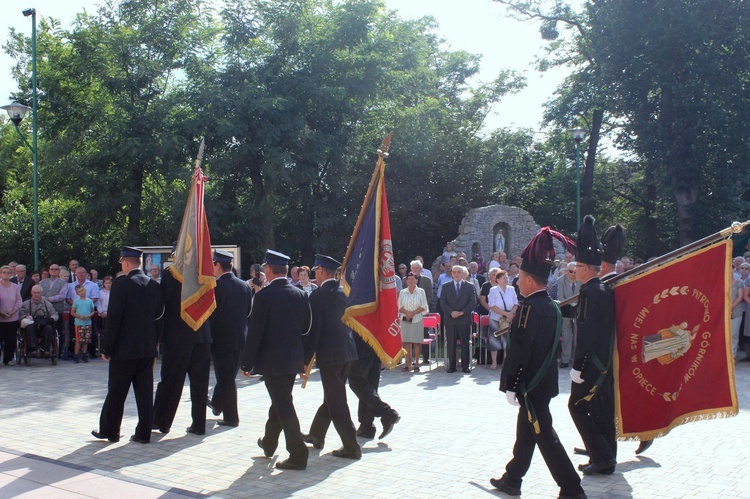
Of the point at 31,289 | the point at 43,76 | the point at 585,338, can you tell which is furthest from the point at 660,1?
the point at 585,338

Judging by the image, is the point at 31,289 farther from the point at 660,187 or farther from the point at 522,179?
the point at 522,179

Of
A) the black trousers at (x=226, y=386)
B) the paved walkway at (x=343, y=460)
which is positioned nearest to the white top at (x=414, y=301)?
the paved walkway at (x=343, y=460)

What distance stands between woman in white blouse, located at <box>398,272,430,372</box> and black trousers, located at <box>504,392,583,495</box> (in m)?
7.38

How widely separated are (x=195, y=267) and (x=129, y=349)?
1185 mm

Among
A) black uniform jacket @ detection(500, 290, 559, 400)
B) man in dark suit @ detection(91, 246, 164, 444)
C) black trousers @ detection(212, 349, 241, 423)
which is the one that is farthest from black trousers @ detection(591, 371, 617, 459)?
man in dark suit @ detection(91, 246, 164, 444)

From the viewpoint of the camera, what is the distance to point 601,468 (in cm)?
656

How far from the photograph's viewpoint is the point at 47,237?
2619 centimetres

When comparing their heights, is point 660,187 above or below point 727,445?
above

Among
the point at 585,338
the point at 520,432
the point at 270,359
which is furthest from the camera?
the point at 270,359

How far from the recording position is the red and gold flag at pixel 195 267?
329 inches

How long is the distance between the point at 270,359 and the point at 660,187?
25.0m

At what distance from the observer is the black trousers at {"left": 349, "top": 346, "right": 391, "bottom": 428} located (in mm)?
7920

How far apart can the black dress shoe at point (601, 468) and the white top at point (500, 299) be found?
730 centimetres

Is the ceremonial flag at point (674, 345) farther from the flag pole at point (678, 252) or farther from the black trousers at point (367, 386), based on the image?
the black trousers at point (367, 386)
